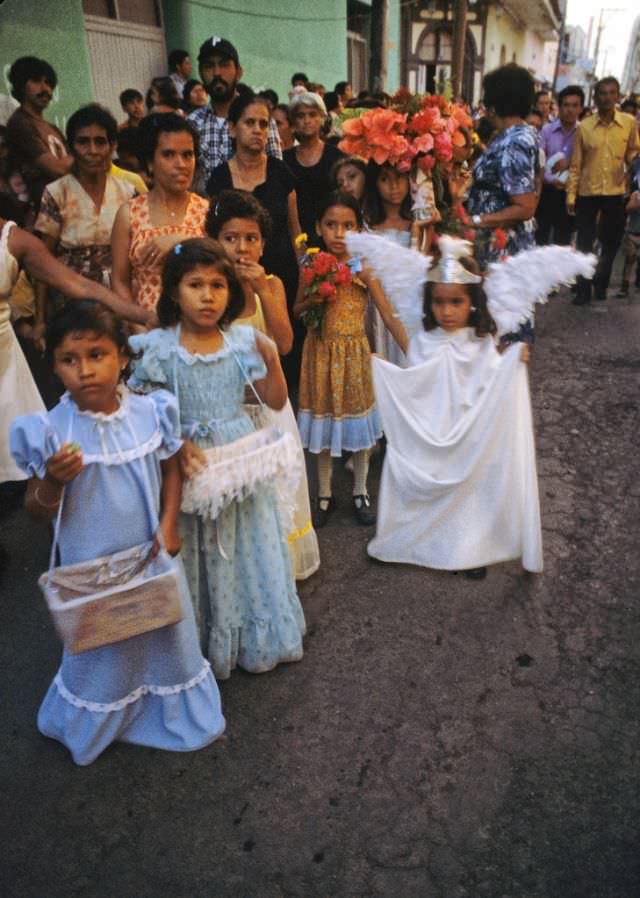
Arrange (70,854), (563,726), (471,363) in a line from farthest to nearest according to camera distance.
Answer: (471,363) → (563,726) → (70,854)

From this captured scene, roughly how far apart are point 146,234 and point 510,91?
2.35 m

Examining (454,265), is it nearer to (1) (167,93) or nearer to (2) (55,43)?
(1) (167,93)

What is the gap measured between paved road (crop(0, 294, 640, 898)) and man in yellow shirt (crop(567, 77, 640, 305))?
5.53 metres

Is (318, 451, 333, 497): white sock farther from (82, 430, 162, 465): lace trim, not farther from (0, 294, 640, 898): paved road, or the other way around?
(82, 430, 162, 465): lace trim

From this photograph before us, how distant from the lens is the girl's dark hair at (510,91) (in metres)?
4.09

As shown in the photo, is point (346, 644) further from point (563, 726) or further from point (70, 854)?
point (70, 854)

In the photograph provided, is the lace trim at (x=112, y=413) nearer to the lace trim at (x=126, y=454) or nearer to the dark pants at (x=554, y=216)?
the lace trim at (x=126, y=454)

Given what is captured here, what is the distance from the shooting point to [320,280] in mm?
3625

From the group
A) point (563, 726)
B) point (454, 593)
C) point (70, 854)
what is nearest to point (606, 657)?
point (563, 726)

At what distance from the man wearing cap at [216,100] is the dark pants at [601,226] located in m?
4.29

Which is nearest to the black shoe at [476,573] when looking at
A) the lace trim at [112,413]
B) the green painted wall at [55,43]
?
the lace trim at [112,413]

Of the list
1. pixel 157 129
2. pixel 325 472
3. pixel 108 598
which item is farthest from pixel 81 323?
pixel 325 472

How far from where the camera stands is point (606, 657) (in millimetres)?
2857

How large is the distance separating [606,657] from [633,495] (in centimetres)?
158
